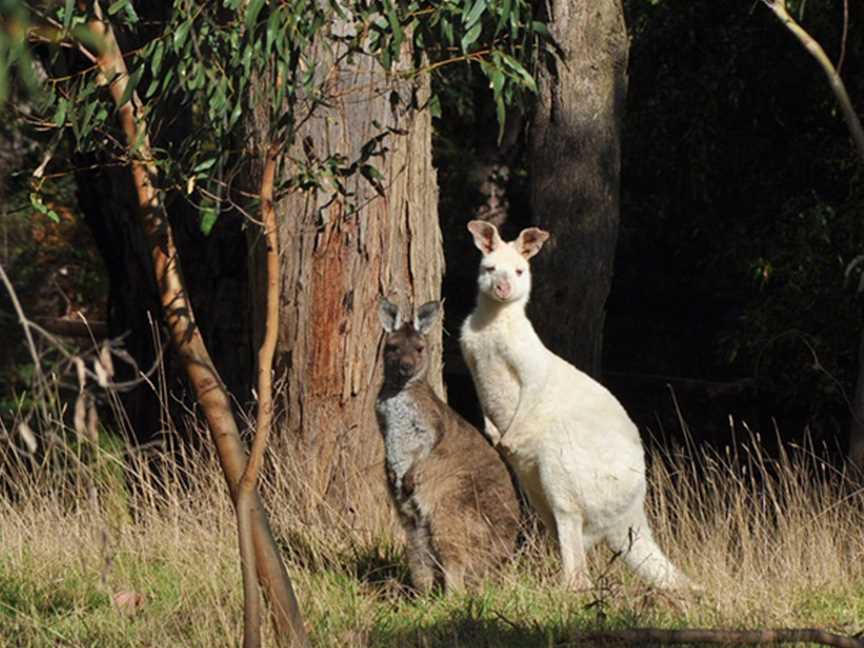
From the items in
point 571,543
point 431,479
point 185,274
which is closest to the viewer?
point 431,479

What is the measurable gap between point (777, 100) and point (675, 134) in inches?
34.0

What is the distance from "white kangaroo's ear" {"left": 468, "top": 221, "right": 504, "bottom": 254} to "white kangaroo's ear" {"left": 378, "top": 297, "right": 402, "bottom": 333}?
625 mm

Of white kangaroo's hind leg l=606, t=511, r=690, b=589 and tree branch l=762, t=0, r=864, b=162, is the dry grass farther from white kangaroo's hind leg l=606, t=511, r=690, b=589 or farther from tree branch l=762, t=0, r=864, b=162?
tree branch l=762, t=0, r=864, b=162

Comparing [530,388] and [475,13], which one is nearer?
[475,13]

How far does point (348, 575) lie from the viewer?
7.10m

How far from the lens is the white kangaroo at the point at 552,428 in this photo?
7.05m

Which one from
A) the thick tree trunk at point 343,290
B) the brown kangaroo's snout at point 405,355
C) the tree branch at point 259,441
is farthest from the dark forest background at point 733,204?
the tree branch at point 259,441

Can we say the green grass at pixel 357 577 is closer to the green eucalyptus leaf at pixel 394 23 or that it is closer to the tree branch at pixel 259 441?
the tree branch at pixel 259 441

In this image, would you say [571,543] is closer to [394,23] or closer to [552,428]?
[552,428]

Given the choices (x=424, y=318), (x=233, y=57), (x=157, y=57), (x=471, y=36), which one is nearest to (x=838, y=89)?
(x=471, y=36)

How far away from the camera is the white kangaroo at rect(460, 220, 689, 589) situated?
277 inches

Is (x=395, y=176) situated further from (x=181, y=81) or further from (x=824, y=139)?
(x=824, y=139)

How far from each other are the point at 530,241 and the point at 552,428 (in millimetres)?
949

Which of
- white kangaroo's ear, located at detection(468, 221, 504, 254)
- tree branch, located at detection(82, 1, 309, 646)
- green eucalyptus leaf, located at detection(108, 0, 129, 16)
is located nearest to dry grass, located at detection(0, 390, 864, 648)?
tree branch, located at detection(82, 1, 309, 646)
